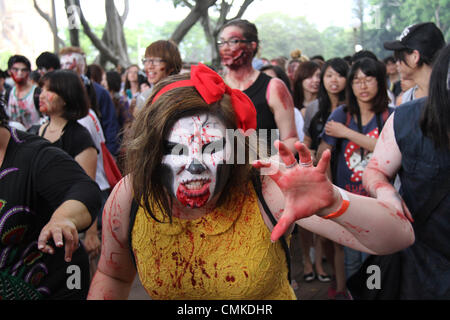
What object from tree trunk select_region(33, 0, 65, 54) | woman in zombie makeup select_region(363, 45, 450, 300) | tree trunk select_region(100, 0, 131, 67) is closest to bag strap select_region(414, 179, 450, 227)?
woman in zombie makeup select_region(363, 45, 450, 300)

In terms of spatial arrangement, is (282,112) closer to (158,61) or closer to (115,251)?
(158,61)

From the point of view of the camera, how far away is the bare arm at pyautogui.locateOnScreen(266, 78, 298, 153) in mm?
3451

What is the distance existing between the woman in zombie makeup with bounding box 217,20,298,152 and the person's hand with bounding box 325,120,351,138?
0.31 meters

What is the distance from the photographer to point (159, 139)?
1591 millimetres

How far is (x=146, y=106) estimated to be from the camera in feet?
5.54

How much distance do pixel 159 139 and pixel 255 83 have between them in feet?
6.75

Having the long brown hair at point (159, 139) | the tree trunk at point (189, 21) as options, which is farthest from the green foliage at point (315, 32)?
the long brown hair at point (159, 139)

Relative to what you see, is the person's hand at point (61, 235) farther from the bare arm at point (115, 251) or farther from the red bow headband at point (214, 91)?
the red bow headband at point (214, 91)

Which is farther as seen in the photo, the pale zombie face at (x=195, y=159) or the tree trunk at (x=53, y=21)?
the tree trunk at (x=53, y=21)

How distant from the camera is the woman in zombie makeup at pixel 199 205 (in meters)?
1.58

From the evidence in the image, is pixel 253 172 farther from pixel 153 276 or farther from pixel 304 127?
pixel 304 127

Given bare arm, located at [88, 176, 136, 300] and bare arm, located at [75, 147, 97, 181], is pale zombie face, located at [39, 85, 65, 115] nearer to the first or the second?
bare arm, located at [75, 147, 97, 181]

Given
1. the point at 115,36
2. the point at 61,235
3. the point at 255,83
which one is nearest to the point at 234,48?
the point at 255,83
